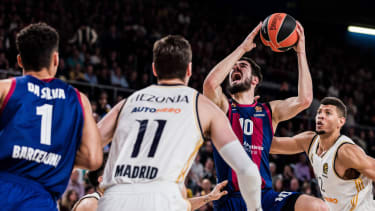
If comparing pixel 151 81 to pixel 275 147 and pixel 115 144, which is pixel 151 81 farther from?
pixel 115 144

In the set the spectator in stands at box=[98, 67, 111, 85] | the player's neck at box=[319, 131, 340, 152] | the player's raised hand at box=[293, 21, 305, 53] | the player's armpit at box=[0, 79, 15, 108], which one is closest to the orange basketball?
the player's raised hand at box=[293, 21, 305, 53]

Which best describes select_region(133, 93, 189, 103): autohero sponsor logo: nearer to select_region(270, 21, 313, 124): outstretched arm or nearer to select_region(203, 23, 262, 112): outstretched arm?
select_region(203, 23, 262, 112): outstretched arm

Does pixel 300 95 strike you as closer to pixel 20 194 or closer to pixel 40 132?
pixel 40 132

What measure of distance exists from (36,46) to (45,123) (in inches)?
20.8

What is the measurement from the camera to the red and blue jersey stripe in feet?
16.1

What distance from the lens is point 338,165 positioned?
5.63 metres

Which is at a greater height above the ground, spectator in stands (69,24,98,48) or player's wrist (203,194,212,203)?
spectator in stands (69,24,98,48)

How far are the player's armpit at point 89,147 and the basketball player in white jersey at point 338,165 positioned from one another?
10.2 feet

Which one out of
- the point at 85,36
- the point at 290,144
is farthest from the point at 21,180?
the point at 85,36

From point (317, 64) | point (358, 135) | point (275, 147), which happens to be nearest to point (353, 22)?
point (317, 64)

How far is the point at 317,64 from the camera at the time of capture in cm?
2050

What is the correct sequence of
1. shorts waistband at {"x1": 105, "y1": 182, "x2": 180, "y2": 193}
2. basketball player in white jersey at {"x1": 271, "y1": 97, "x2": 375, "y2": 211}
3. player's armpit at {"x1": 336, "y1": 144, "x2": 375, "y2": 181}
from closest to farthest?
1. shorts waistband at {"x1": 105, "y1": 182, "x2": 180, "y2": 193}
2. player's armpit at {"x1": 336, "y1": 144, "x2": 375, "y2": 181}
3. basketball player in white jersey at {"x1": 271, "y1": 97, "x2": 375, "y2": 211}

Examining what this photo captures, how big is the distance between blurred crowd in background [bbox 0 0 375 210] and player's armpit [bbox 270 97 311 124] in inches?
189

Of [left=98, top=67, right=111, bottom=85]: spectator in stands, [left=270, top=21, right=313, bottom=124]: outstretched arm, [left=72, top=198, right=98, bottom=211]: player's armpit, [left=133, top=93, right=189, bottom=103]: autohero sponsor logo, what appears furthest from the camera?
[left=98, top=67, right=111, bottom=85]: spectator in stands
